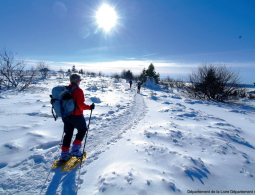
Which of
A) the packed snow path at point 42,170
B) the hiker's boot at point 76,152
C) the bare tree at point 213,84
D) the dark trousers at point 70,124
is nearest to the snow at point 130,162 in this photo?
the packed snow path at point 42,170

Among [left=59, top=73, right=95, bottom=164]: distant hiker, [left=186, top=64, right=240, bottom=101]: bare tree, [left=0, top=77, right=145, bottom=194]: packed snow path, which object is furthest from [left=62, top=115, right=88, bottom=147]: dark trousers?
[left=186, top=64, right=240, bottom=101]: bare tree

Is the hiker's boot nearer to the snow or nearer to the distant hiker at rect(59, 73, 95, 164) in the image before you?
the distant hiker at rect(59, 73, 95, 164)

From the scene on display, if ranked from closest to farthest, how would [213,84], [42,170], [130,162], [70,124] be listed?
1. [42,170]
2. [130,162]
3. [70,124]
4. [213,84]

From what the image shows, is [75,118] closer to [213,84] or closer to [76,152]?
[76,152]

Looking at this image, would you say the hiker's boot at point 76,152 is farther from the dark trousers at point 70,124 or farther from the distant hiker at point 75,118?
the dark trousers at point 70,124

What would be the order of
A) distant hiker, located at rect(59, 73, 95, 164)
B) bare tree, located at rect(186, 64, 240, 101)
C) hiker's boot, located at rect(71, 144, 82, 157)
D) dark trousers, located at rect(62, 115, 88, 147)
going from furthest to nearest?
bare tree, located at rect(186, 64, 240, 101)
hiker's boot, located at rect(71, 144, 82, 157)
dark trousers, located at rect(62, 115, 88, 147)
distant hiker, located at rect(59, 73, 95, 164)

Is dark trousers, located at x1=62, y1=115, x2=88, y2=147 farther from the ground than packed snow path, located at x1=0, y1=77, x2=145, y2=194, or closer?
Answer: farther from the ground

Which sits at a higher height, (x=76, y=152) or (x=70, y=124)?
(x=70, y=124)

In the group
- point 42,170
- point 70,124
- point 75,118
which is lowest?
point 42,170

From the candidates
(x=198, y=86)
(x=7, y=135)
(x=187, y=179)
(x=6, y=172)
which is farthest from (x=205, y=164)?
(x=198, y=86)

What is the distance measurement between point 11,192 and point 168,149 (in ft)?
10.3

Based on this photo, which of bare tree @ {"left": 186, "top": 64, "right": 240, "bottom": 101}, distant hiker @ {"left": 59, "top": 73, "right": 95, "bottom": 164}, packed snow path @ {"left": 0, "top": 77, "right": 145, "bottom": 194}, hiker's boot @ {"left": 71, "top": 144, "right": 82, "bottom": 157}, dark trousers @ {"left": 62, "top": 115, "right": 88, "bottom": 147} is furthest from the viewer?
bare tree @ {"left": 186, "top": 64, "right": 240, "bottom": 101}

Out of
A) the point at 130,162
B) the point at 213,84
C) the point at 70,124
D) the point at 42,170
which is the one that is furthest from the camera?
the point at 213,84

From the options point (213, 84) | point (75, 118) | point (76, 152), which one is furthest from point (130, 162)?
point (213, 84)
